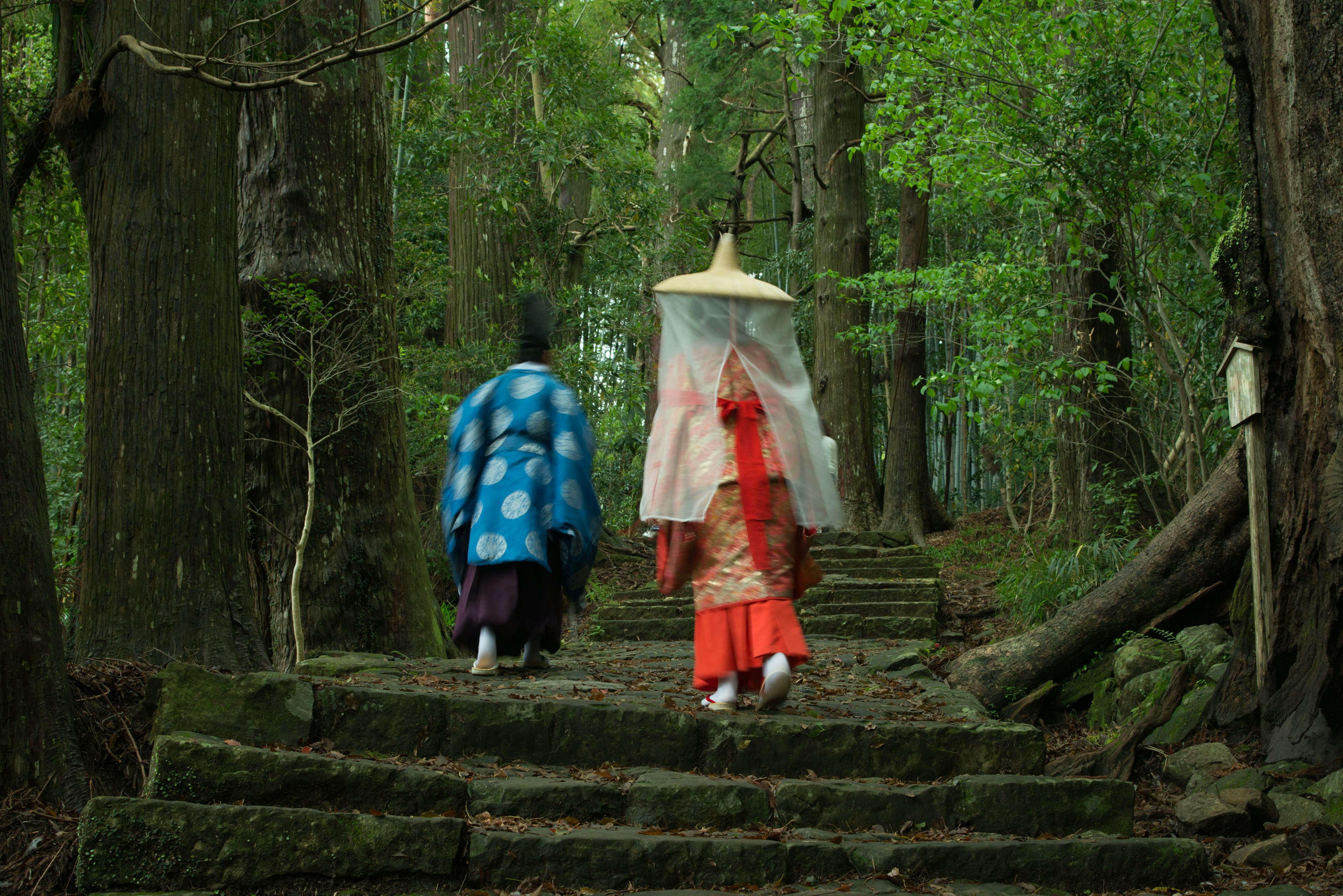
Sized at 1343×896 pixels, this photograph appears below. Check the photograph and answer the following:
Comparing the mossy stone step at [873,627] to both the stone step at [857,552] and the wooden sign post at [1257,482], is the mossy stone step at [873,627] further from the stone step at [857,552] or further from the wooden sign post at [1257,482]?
the wooden sign post at [1257,482]

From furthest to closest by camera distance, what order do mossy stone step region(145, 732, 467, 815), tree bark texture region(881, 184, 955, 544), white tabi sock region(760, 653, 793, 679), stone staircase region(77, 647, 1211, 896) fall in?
tree bark texture region(881, 184, 955, 544), white tabi sock region(760, 653, 793, 679), mossy stone step region(145, 732, 467, 815), stone staircase region(77, 647, 1211, 896)

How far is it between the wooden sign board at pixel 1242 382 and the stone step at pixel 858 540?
610cm

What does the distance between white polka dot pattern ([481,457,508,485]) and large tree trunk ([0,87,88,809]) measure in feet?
6.17

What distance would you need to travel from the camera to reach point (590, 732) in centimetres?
358

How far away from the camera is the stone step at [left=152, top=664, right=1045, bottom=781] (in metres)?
3.24

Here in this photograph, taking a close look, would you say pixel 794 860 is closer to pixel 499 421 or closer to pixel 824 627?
pixel 499 421

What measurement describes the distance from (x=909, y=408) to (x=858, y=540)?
280 centimetres

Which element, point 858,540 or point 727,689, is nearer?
point 727,689

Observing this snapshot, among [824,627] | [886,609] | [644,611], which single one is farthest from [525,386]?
[886,609]

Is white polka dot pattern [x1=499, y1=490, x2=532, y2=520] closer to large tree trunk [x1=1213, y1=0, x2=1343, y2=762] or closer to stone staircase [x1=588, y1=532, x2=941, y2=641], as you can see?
stone staircase [x1=588, y1=532, x2=941, y2=641]

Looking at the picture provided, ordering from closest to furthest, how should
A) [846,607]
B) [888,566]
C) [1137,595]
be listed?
1. [1137,595]
2. [846,607]
3. [888,566]

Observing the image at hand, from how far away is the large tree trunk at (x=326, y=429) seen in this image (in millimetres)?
6434

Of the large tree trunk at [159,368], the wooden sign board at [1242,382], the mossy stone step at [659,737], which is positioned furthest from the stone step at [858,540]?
the large tree trunk at [159,368]

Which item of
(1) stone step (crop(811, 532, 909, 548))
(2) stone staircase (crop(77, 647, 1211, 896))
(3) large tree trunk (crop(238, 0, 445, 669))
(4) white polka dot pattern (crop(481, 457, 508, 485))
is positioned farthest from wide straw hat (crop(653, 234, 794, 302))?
(1) stone step (crop(811, 532, 909, 548))
